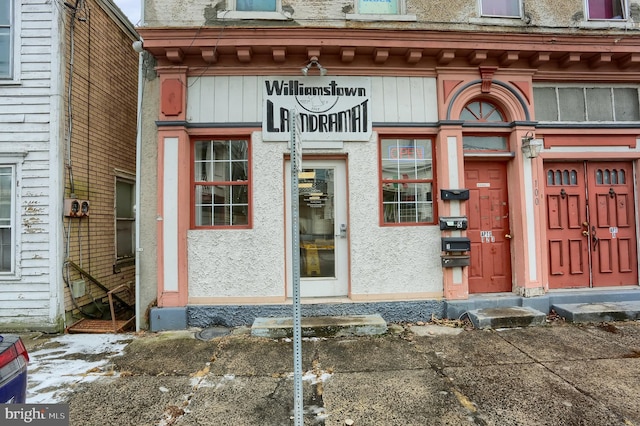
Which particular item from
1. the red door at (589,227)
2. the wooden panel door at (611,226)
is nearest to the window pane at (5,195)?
the red door at (589,227)

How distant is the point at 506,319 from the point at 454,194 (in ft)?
6.61

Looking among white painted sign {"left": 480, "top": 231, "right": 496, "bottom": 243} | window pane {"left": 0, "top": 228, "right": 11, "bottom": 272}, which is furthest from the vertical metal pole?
window pane {"left": 0, "top": 228, "right": 11, "bottom": 272}

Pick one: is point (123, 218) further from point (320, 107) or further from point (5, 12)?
point (320, 107)

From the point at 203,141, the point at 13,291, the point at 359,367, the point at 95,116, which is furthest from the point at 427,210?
the point at 13,291

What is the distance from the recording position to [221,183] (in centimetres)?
550

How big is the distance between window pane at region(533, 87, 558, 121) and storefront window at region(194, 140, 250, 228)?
5081mm

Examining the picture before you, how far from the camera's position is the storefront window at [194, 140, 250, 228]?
550 centimetres

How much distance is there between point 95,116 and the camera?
243 inches

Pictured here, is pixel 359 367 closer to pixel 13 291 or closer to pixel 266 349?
pixel 266 349

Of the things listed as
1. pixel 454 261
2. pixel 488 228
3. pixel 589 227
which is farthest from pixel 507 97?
pixel 454 261

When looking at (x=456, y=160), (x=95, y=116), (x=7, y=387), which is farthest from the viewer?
(x=95, y=116)

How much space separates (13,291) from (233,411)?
14.5 ft

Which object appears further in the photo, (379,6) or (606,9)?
(606,9)

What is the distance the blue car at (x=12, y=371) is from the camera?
82.1 inches
